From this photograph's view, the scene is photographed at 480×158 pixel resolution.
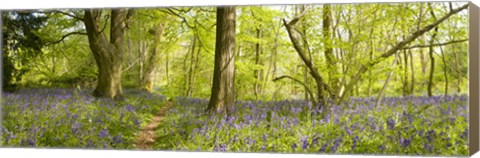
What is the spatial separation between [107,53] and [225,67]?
4.34ft

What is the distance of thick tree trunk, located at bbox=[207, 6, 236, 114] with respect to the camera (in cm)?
680

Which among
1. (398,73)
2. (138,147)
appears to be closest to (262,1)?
(398,73)

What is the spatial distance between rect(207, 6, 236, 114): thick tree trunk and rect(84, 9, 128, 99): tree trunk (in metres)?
1.05

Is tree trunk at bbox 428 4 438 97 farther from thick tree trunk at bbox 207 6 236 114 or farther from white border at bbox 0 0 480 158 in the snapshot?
thick tree trunk at bbox 207 6 236 114

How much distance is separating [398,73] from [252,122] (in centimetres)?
152

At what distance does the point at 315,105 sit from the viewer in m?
6.53

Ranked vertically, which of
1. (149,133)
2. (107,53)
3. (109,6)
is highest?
(109,6)

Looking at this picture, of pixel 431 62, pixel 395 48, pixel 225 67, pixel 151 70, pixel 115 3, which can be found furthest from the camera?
pixel 115 3

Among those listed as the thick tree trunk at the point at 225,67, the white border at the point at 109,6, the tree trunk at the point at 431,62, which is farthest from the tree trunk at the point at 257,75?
the tree trunk at the point at 431,62

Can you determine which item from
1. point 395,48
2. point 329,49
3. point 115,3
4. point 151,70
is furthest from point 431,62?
point 115,3

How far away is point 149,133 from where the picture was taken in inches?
273

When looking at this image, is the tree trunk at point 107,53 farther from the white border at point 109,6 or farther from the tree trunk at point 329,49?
the tree trunk at point 329,49

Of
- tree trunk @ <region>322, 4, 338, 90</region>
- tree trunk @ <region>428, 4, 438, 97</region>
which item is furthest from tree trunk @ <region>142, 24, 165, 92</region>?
tree trunk @ <region>428, 4, 438, 97</region>

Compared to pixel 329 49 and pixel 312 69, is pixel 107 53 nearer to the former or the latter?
pixel 312 69
